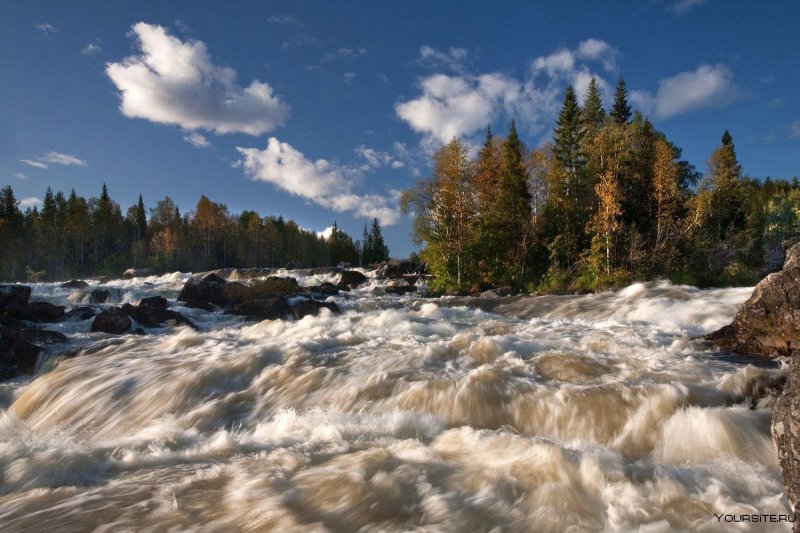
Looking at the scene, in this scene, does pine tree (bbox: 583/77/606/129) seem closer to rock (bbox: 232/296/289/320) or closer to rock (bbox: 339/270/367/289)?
rock (bbox: 339/270/367/289)

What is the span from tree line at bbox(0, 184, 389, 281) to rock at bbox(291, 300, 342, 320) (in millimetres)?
49100

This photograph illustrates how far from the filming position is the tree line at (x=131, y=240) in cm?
6931

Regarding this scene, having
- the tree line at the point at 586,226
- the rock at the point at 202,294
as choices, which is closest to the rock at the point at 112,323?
the rock at the point at 202,294

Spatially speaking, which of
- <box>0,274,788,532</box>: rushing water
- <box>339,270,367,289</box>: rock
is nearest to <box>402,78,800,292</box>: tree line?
<box>339,270,367,289</box>: rock

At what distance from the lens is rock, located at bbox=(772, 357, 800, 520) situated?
275 cm

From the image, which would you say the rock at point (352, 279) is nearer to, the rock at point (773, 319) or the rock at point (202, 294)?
the rock at point (202, 294)

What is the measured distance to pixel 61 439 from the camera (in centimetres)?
557

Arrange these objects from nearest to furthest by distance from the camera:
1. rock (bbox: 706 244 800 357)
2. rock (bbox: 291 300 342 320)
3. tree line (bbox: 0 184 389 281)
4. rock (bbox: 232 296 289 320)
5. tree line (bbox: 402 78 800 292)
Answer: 1. rock (bbox: 706 244 800 357)
2. rock (bbox: 291 300 342 320)
3. rock (bbox: 232 296 289 320)
4. tree line (bbox: 402 78 800 292)
5. tree line (bbox: 0 184 389 281)

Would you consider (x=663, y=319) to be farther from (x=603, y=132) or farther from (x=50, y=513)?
(x=603, y=132)

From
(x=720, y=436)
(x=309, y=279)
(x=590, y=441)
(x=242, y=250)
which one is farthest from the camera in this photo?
(x=242, y=250)

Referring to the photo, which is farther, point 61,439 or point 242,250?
point 242,250

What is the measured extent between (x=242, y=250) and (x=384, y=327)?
75.6m

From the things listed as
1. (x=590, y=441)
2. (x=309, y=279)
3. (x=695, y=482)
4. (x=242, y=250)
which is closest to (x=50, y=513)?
(x=590, y=441)

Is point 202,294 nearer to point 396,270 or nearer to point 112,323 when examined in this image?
point 112,323
